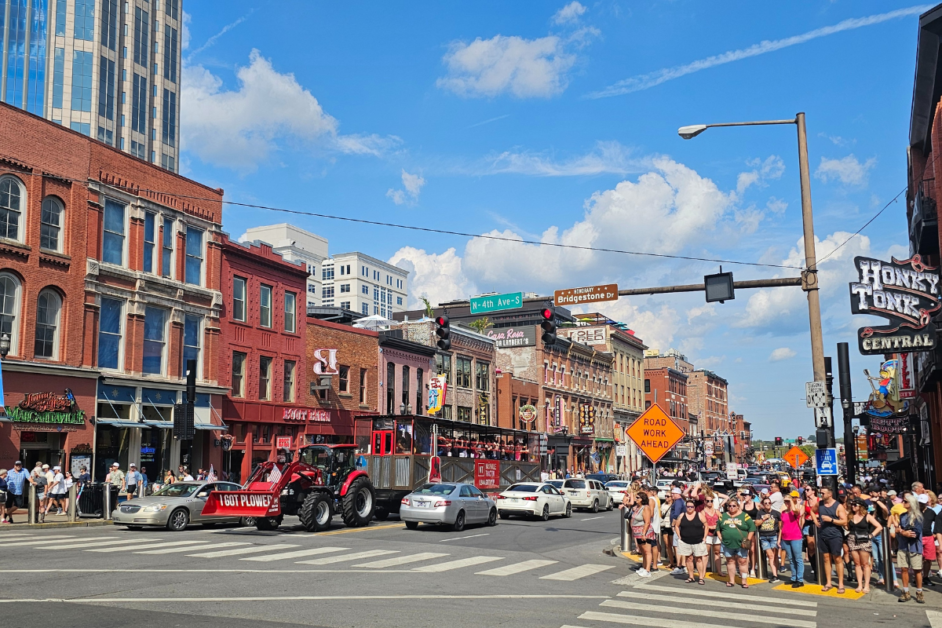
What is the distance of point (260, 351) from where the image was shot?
41375 mm

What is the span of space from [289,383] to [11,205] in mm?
16377

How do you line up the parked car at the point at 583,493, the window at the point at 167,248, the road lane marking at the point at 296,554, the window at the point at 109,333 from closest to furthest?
the road lane marking at the point at 296,554, the window at the point at 109,333, the window at the point at 167,248, the parked car at the point at 583,493

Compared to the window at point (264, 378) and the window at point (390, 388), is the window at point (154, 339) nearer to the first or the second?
the window at point (264, 378)

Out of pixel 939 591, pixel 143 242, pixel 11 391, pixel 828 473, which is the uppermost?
pixel 143 242

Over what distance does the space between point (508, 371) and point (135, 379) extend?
122 ft

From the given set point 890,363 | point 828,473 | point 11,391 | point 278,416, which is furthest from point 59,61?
point 828,473

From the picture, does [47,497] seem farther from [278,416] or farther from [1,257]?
[278,416]

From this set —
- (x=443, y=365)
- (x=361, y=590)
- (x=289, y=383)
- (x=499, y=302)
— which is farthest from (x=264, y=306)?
(x=361, y=590)

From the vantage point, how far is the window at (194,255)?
37.9 m

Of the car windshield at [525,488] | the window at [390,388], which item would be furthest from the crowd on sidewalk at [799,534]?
the window at [390,388]

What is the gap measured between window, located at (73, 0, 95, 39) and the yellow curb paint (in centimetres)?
Answer: 10921

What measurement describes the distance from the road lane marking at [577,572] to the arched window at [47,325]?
22195 millimetres

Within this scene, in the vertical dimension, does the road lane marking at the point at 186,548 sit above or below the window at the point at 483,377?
below

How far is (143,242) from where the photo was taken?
3528cm
